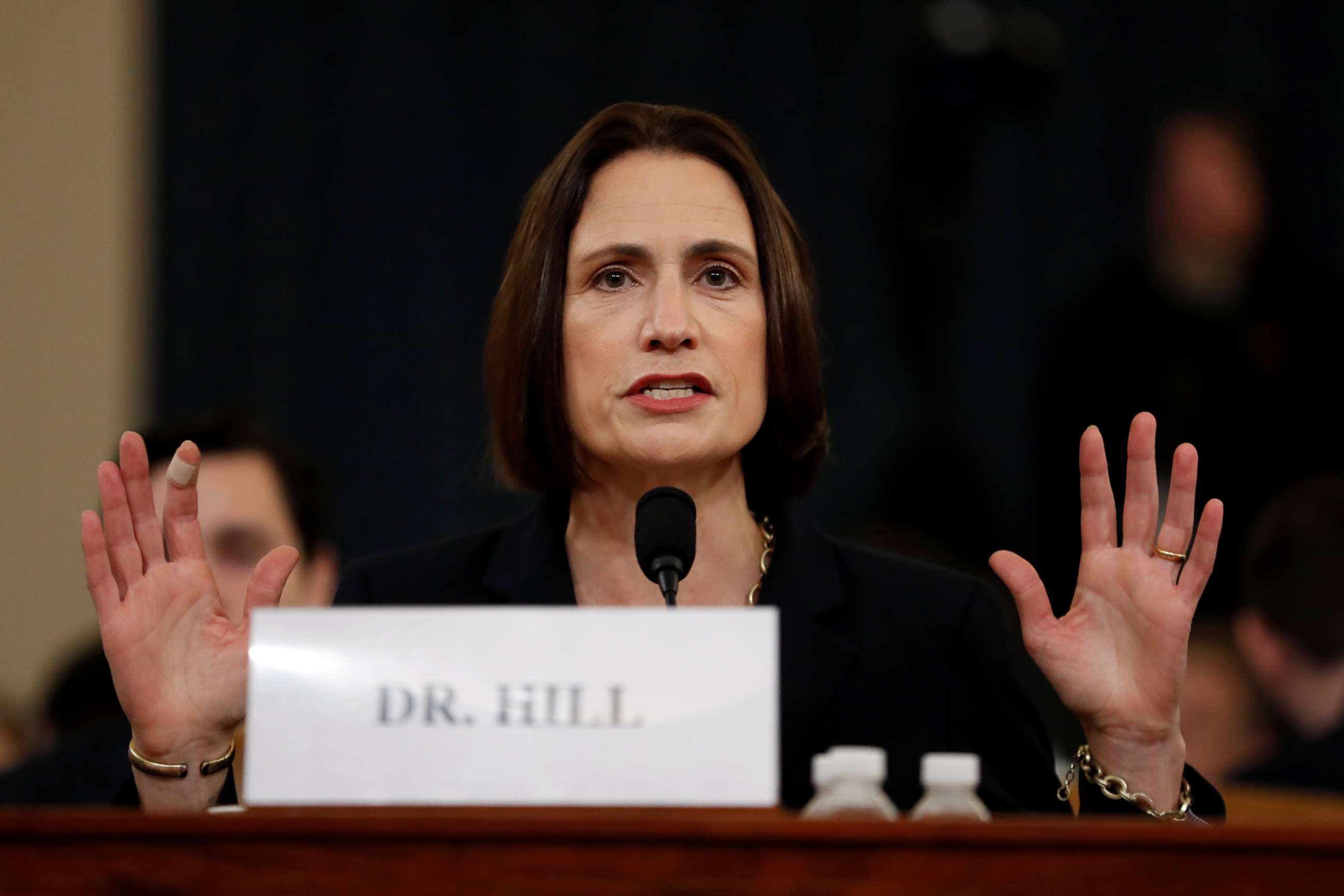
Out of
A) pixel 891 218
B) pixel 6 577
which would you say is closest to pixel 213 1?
pixel 6 577

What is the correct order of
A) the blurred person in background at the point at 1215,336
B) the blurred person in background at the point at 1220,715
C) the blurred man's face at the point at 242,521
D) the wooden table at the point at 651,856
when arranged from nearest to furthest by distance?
1. the wooden table at the point at 651,856
2. the blurred man's face at the point at 242,521
3. the blurred person in background at the point at 1220,715
4. the blurred person in background at the point at 1215,336

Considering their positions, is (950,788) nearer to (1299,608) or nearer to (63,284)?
(1299,608)

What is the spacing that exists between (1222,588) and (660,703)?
3.09 meters

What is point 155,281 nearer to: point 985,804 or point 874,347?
point 874,347

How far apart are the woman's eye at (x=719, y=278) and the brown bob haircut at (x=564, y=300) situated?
1.9 inches

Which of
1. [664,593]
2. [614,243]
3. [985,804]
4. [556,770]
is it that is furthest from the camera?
[614,243]

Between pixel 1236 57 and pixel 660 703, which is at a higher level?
pixel 1236 57

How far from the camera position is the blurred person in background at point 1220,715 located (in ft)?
11.0

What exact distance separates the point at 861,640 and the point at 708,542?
0.68 feet

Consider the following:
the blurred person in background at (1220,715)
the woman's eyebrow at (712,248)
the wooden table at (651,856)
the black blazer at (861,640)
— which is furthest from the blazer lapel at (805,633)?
A: the blurred person in background at (1220,715)

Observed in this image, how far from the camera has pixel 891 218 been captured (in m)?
4.36

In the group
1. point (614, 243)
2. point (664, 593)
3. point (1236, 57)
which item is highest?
point (1236, 57)

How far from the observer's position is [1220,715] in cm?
343

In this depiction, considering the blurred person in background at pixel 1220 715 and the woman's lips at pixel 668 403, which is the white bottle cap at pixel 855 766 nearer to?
the woman's lips at pixel 668 403
